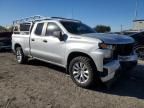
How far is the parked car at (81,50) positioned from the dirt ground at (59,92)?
1.39 feet

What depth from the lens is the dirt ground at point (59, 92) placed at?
520cm

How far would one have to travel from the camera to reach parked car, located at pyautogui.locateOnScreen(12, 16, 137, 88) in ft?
19.4

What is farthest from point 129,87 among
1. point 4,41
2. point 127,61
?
point 4,41

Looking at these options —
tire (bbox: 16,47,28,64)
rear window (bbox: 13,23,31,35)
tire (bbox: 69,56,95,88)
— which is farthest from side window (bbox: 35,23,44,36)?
tire (bbox: 69,56,95,88)

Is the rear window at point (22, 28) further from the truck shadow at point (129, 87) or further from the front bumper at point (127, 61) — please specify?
the front bumper at point (127, 61)

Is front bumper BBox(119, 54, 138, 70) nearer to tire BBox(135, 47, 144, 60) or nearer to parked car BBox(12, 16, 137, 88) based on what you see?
parked car BBox(12, 16, 137, 88)

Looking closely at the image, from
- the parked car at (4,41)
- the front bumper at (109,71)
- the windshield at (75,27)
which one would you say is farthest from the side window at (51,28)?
the parked car at (4,41)

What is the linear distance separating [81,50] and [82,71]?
571mm

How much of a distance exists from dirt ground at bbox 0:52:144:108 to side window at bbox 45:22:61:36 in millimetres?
1364

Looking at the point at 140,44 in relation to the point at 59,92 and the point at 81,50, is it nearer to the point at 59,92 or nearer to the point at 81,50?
the point at 81,50

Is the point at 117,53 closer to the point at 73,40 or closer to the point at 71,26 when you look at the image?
the point at 73,40

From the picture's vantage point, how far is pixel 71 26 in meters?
7.54

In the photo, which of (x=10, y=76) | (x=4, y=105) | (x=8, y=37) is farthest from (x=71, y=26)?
(x=8, y=37)

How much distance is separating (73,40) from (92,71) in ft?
3.64
